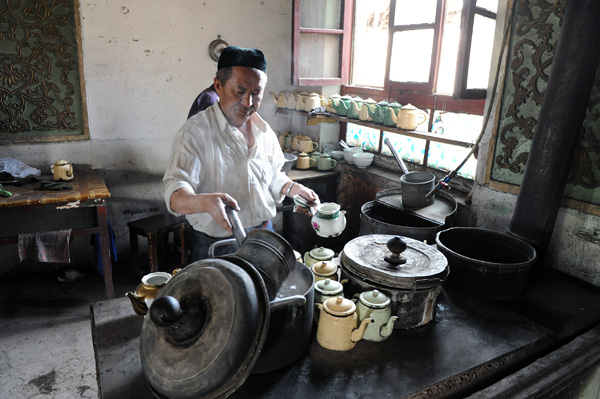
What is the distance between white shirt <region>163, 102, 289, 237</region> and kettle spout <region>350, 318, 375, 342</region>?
93 cm

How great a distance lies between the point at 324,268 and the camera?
1781mm

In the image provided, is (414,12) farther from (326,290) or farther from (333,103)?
(326,290)

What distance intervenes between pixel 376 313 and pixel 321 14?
380cm

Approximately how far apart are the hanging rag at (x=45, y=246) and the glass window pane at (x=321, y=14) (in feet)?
10.2

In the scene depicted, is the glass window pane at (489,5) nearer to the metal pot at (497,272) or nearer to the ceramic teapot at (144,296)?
the metal pot at (497,272)

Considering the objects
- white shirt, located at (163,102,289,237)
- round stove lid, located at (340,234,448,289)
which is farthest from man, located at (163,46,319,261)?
round stove lid, located at (340,234,448,289)

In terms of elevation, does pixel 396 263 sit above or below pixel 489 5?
below

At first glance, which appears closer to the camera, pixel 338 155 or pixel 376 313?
pixel 376 313

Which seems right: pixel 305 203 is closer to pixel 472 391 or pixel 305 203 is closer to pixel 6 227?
pixel 472 391

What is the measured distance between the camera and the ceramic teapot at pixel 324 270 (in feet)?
5.77

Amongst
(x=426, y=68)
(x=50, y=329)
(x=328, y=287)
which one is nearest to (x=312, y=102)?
(x=426, y=68)

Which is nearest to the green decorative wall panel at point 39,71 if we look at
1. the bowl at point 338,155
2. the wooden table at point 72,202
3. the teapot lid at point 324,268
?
the wooden table at point 72,202

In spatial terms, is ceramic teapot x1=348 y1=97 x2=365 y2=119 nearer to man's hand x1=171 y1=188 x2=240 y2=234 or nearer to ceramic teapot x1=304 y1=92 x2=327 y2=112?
ceramic teapot x1=304 y1=92 x2=327 y2=112

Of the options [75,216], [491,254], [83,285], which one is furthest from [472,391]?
[75,216]
